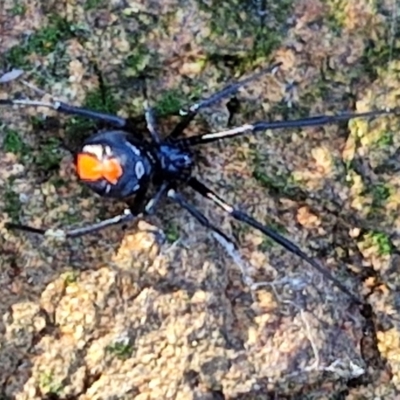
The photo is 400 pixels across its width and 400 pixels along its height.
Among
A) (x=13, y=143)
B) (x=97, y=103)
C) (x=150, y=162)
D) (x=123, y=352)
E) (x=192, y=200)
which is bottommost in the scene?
(x=123, y=352)

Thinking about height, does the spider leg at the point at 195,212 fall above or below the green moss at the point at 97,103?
below

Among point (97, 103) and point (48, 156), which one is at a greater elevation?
point (97, 103)

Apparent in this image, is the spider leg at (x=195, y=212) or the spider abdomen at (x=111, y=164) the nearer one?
the spider abdomen at (x=111, y=164)

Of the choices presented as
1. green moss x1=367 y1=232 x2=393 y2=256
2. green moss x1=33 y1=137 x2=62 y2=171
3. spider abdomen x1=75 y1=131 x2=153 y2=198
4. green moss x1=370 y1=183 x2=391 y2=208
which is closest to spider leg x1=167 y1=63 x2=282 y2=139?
spider abdomen x1=75 y1=131 x2=153 y2=198

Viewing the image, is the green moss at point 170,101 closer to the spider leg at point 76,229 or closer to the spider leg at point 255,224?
the spider leg at point 255,224

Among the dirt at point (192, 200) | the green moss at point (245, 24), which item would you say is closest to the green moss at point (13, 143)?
the dirt at point (192, 200)

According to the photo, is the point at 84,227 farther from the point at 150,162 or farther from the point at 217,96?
the point at 217,96

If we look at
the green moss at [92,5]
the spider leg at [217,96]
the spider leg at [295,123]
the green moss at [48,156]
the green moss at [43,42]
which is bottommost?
the green moss at [48,156]

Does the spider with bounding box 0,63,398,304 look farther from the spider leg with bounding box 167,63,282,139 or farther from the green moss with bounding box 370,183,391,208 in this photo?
the green moss with bounding box 370,183,391,208

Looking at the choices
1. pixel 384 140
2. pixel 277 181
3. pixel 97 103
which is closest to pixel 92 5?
pixel 97 103
